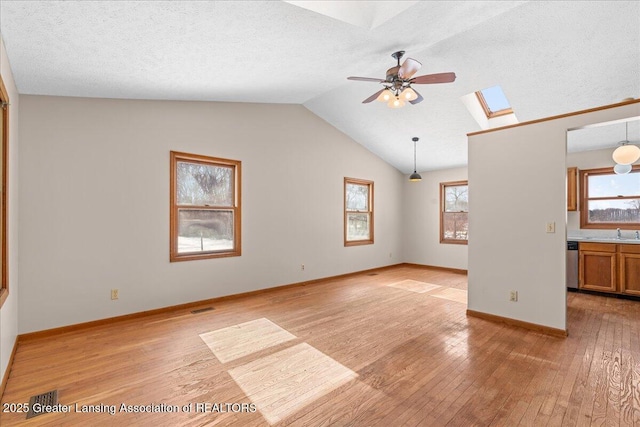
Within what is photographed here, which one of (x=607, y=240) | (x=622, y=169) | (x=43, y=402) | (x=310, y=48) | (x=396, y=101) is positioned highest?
(x=310, y=48)

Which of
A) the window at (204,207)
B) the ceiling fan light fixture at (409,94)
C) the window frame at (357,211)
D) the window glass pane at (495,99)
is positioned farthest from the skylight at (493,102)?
the window at (204,207)

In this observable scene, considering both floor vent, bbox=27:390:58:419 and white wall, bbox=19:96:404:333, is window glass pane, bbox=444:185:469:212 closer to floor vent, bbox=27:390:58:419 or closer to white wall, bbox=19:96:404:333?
white wall, bbox=19:96:404:333

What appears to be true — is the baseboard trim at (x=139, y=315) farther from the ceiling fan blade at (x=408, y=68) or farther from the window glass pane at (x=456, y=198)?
the window glass pane at (x=456, y=198)

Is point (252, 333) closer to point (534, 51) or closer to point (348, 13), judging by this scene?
point (348, 13)

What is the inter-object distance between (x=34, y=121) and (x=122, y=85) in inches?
39.5

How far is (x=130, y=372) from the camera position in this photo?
2.49 m

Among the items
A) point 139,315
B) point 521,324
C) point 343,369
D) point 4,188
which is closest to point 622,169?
point 521,324

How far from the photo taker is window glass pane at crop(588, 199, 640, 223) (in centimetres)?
509

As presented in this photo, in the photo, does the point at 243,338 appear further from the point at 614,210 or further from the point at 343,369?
the point at 614,210

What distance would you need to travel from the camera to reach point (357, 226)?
22.8ft

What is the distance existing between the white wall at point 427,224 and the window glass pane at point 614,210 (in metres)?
2.37

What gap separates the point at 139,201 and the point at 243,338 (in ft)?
7.29

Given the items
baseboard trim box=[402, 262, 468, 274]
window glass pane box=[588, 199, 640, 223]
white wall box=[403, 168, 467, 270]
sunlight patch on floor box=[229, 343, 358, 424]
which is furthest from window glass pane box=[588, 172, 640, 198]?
sunlight patch on floor box=[229, 343, 358, 424]

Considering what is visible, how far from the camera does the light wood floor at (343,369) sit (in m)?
1.95
